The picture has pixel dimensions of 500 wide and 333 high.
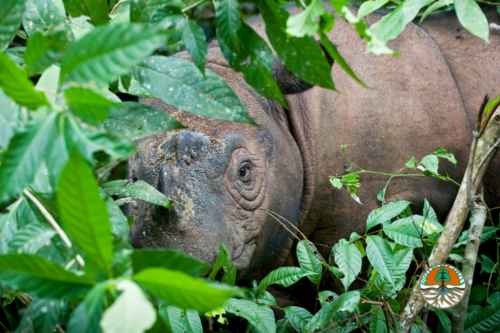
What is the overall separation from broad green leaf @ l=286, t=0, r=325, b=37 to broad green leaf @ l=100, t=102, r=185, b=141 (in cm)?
40

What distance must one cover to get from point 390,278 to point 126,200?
1035 mm

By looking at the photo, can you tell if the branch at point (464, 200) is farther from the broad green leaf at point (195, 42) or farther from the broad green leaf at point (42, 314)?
the broad green leaf at point (42, 314)

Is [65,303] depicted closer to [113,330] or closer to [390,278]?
[113,330]

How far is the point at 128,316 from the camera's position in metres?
0.72

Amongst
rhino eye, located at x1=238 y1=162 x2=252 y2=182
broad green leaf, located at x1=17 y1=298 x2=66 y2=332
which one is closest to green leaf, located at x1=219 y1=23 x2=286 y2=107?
broad green leaf, located at x1=17 y1=298 x2=66 y2=332

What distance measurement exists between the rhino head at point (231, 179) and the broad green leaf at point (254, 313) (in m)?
0.27

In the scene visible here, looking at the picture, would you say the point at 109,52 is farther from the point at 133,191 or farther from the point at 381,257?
the point at 381,257

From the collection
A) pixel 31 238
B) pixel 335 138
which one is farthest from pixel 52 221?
pixel 335 138

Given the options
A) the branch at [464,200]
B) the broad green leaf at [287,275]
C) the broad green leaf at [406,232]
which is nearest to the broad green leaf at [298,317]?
the broad green leaf at [287,275]

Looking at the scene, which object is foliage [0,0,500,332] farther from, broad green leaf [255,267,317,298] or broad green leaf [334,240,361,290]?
broad green leaf [255,267,317,298]

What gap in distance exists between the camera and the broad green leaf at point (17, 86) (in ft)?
2.95

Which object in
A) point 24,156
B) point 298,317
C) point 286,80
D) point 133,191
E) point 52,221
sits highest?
point 24,156

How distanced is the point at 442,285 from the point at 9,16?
1.74m

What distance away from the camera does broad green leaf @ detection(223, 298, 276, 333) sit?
6.10 feet
